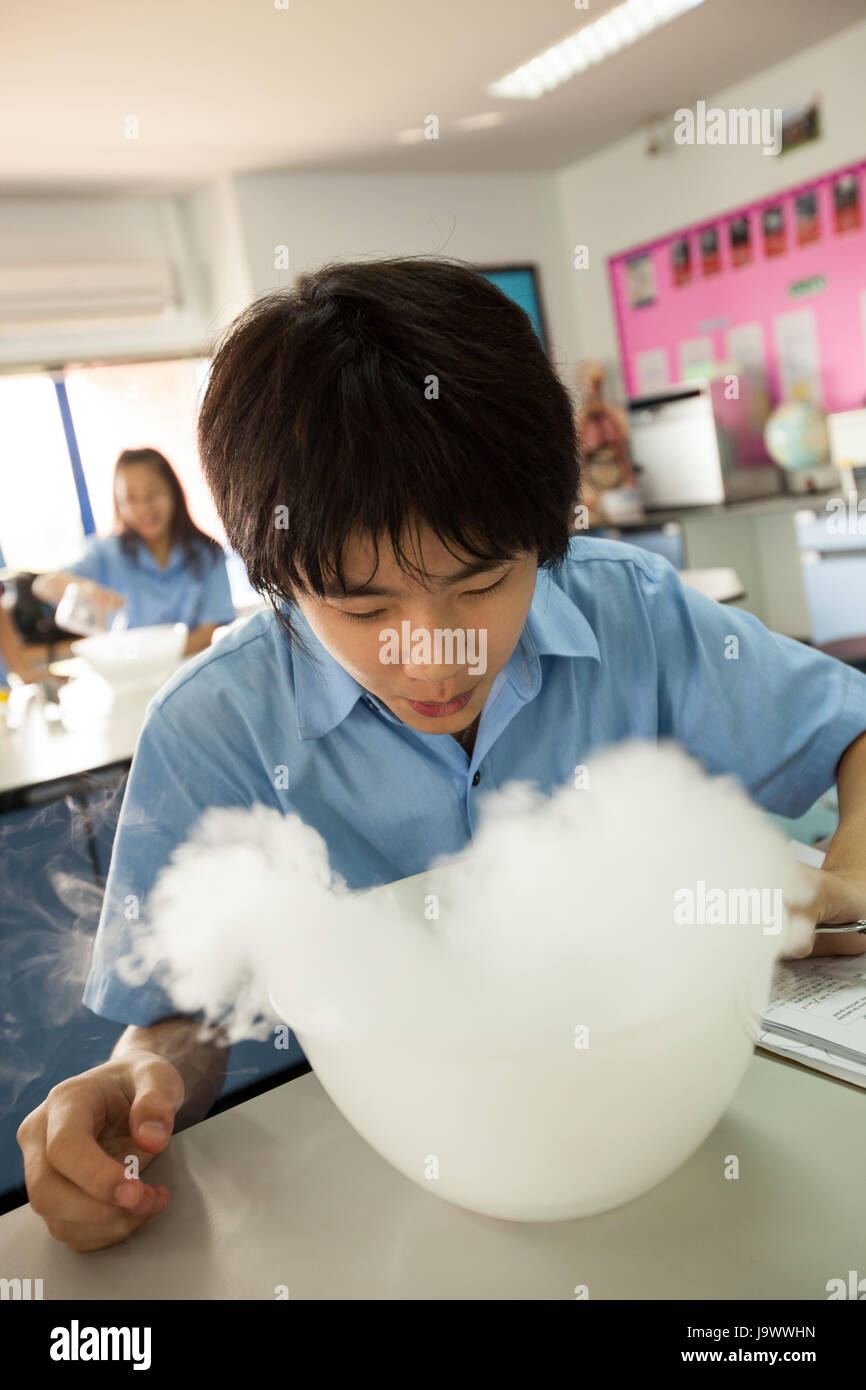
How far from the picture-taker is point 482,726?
1.05m

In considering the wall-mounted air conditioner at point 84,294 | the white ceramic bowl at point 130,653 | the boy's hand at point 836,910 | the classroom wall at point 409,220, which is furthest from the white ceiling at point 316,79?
the boy's hand at point 836,910

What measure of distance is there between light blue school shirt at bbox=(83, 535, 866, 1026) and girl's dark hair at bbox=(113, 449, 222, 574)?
2.69 meters

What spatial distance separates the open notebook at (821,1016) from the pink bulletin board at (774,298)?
Result: 187 inches

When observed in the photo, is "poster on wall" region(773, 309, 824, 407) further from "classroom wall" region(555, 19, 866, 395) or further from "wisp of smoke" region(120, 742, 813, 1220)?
"wisp of smoke" region(120, 742, 813, 1220)

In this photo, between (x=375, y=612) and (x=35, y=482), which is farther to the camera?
(x=35, y=482)

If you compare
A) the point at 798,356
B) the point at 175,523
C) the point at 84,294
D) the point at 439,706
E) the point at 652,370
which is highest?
the point at 84,294

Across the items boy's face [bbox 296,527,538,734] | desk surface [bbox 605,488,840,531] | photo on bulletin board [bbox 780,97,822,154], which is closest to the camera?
boy's face [bbox 296,527,538,734]

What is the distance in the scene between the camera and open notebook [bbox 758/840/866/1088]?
75 cm

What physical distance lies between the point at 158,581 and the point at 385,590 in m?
3.17

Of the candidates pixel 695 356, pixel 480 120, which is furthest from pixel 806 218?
pixel 480 120

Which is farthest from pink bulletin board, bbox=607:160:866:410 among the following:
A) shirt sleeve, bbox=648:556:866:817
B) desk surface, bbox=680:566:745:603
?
shirt sleeve, bbox=648:556:866:817

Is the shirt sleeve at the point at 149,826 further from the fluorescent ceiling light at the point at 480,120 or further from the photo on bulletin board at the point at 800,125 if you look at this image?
the photo on bulletin board at the point at 800,125

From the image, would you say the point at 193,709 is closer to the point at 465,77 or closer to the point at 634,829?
the point at 634,829

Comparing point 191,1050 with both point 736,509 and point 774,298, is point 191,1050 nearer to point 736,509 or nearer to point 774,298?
point 736,509
